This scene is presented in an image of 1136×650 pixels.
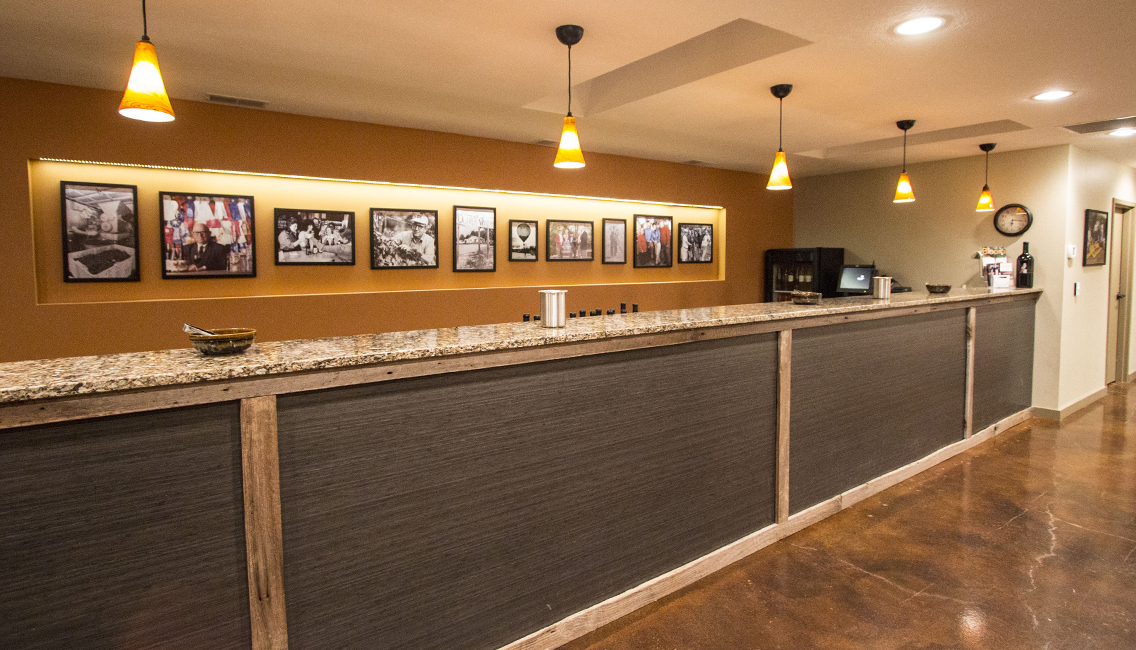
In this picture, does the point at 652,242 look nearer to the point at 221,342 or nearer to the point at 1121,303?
the point at 1121,303

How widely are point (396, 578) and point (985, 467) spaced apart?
13.9ft

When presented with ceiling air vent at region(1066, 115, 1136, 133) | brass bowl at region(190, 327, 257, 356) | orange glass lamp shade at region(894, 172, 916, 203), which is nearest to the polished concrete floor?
brass bowl at region(190, 327, 257, 356)

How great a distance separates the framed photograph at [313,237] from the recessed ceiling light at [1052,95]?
16.9 feet

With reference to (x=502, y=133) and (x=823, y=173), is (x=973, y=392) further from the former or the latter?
(x=502, y=133)

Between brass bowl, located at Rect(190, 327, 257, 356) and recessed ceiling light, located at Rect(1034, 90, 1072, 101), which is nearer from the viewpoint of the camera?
brass bowl, located at Rect(190, 327, 257, 356)

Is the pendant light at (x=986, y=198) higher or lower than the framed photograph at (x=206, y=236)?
higher

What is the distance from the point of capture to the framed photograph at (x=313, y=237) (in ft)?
15.8

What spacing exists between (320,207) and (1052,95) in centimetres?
539

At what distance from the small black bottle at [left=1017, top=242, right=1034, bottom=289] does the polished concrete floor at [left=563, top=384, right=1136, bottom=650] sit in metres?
2.20

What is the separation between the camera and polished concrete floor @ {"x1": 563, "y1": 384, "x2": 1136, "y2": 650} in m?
2.37

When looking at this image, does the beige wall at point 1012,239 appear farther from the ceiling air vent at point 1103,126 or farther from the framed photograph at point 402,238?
the framed photograph at point 402,238

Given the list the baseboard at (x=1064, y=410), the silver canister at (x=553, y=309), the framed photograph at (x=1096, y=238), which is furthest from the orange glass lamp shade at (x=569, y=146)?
the framed photograph at (x=1096, y=238)

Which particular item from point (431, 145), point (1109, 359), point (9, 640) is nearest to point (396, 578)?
point (9, 640)

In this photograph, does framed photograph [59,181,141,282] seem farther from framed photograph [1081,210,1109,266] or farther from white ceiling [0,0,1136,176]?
framed photograph [1081,210,1109,266]
